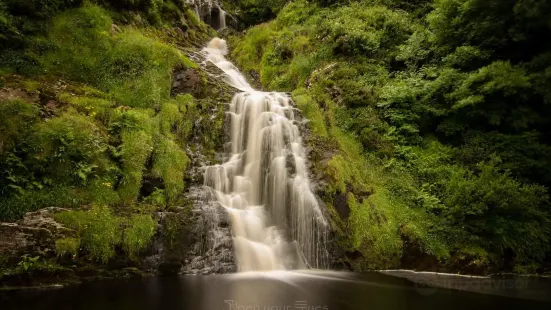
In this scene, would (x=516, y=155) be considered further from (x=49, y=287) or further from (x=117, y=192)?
(x=49, y=287)

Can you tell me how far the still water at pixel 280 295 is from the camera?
5395mm

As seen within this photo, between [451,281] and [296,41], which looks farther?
[296,41]

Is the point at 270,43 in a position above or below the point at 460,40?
above

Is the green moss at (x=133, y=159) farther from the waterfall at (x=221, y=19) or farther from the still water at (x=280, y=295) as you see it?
the waterfall at (x=221, y=19)

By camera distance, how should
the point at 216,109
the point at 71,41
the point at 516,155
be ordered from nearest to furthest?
the point at 516,155
the point at 71,41
the point at 216,109

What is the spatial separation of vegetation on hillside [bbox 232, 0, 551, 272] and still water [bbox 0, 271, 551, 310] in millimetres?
1615

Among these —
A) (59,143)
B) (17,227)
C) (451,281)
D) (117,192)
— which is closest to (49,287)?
(17,227)

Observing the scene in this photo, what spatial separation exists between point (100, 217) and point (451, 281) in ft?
26.3

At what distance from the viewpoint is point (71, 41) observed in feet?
37.0

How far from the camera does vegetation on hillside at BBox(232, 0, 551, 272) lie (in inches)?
355

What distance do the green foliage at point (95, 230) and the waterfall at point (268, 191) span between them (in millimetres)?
2766

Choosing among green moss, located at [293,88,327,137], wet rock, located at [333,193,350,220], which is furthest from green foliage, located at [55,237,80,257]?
green moss, located at [293,88,327,137]

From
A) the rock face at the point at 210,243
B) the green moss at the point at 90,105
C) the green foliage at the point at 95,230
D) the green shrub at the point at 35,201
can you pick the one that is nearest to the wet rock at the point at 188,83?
Answer: the green moss at the point at 90,105

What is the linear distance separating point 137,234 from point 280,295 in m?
3.61
